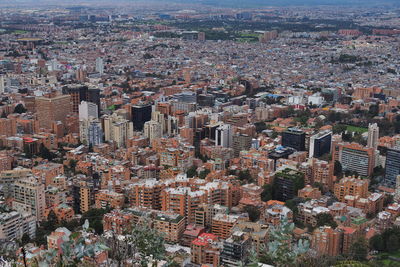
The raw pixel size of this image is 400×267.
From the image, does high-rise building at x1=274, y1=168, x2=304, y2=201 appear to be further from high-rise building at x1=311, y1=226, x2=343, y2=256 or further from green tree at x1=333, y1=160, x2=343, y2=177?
high-rise building at x1=311, y1=226, x2=343, y2=256

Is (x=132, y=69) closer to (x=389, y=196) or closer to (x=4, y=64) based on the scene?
(x=4, y=64)

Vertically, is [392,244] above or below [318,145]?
below

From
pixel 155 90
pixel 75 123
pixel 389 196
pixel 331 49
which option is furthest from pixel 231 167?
pixel 331 49

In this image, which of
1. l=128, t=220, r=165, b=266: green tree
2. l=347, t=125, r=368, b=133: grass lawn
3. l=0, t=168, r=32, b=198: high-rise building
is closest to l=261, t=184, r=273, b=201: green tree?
l=0, t=168, r=32, b=198: high-rise building

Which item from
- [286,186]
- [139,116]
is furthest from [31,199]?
[139,116]

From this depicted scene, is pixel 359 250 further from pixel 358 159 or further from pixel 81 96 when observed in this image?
pixel 81 96

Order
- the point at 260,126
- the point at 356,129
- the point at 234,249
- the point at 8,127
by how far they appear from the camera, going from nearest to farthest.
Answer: the point at 234,249 < the point at 8,127 < the point at 260,126 < the point at 356,129

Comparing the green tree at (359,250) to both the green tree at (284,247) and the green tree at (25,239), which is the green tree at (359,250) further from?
the green tree at (284,247)
